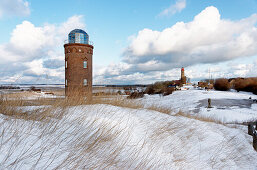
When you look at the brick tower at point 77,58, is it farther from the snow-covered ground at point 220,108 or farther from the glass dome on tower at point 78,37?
the snow-covered ground at point 220,108

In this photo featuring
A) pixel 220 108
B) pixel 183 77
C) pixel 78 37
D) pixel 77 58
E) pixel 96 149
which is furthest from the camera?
pixel 183 77

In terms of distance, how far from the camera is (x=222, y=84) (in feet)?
89.7

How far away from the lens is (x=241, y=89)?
25.0m

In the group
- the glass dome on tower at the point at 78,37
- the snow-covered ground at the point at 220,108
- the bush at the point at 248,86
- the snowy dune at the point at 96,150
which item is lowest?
the snow-covered ground at the point at 220,108

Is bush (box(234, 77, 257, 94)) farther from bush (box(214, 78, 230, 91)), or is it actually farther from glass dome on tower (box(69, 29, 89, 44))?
glass dome on tower (box(69, 29, 89, 44))

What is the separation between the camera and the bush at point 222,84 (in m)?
26.8

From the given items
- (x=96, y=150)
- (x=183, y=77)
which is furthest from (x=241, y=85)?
(x=96, y=150)

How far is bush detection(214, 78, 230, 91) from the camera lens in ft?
88.0

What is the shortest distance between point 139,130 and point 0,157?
2.51 m

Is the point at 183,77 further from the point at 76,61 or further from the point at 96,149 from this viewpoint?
the point at 96,149

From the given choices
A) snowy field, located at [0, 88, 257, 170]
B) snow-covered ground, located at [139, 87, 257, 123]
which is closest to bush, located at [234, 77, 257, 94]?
snow-covered ground, located at [139, 87, 257, 123]

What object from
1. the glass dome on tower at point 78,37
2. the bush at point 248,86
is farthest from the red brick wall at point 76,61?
the bush at point 248,86

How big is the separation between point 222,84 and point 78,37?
23.8 m

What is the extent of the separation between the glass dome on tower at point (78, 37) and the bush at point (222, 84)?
22.6m
